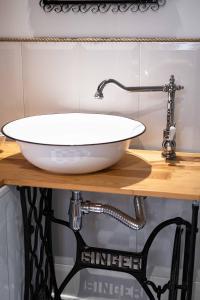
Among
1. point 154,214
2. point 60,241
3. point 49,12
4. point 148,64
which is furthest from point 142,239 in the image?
point 49,12

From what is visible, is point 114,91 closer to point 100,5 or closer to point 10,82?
point 100,5

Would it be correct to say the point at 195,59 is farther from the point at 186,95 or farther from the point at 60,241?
the point at 60,241

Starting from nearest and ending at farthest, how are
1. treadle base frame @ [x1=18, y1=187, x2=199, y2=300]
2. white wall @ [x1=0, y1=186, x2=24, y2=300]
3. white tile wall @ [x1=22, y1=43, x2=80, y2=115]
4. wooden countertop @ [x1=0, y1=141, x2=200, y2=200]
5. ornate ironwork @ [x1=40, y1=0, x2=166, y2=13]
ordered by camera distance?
wooden countertop @ [x1=0, y1=141, x2=200, y2=200], white wall @ [x1=0, y1=186, x2=24, y2=300], treadle base frame @ [x1=18, y1=187, x2=199, y2=300], ornate ironwork @ [x1=40, y1=0, x2=166, y2=13], white tile wall @ [x1=22, y1=43, x2=80, y2=115]

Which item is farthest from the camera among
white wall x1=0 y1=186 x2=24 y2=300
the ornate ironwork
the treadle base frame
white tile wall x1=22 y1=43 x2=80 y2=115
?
white tile wall x1=22 y1=43 x2=80 y2=115

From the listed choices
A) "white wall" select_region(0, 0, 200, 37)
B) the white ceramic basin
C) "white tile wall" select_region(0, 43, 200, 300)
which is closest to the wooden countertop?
the white ceramic basin

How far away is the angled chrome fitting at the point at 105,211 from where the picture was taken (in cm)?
138

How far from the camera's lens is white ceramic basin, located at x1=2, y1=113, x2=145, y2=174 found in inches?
47.7

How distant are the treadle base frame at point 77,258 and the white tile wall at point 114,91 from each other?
138 millimetres

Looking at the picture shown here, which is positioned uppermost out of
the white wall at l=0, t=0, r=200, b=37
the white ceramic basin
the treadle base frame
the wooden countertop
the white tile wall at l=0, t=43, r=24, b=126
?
the white wall at l=0, t=0, r=200, b=37

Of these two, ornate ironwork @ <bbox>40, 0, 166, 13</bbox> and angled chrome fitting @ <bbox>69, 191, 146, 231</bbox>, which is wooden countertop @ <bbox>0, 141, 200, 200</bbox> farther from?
ornate ironwork @ <bbox>40, 0, 166, 13</bbox>

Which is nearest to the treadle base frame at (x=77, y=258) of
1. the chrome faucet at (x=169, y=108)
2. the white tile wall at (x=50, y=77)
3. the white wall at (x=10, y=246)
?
the white wall at (x=10, y=246)

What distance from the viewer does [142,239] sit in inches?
69.4

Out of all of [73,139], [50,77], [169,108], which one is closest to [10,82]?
[50,77]

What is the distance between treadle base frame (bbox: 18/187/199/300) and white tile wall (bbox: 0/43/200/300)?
138 mm
